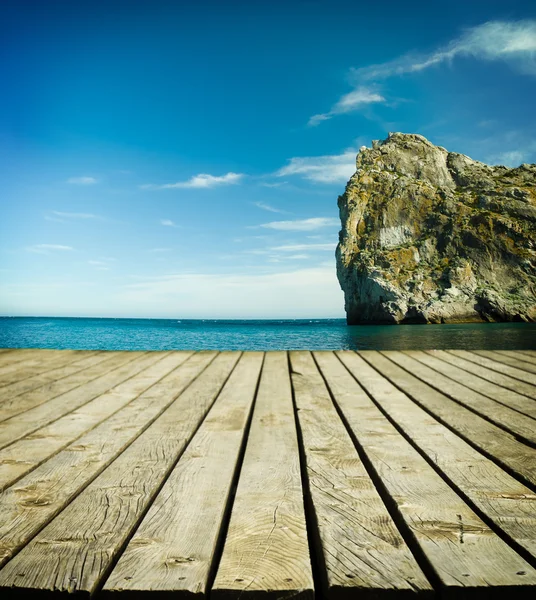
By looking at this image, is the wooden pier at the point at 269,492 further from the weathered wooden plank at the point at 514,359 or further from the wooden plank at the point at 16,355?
the wooden plank at the point at 16,355

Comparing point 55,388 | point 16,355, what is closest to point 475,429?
point 55,388

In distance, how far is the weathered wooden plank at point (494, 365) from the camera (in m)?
3.49

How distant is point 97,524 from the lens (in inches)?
47.2

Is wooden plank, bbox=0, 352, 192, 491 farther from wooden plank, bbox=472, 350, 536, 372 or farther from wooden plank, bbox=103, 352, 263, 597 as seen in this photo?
wooden plank, bbox=472, 350, 536, 372

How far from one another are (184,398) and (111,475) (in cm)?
126

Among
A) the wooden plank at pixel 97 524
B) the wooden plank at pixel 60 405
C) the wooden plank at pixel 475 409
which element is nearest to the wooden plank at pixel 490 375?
the wooden plank at pixel 475 409

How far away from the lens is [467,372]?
3.74 metres

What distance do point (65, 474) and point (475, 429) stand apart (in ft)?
6.37

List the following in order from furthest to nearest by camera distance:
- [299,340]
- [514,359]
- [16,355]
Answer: [299,340], [16,355], [514,359]

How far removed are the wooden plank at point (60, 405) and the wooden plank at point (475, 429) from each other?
222cm

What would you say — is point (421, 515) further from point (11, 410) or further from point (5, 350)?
point (5, 350)

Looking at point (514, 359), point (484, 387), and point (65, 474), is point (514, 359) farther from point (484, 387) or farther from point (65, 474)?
point (65, 474)

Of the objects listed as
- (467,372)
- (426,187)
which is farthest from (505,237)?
(467,372)

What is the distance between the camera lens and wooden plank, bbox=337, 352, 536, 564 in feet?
3.79
